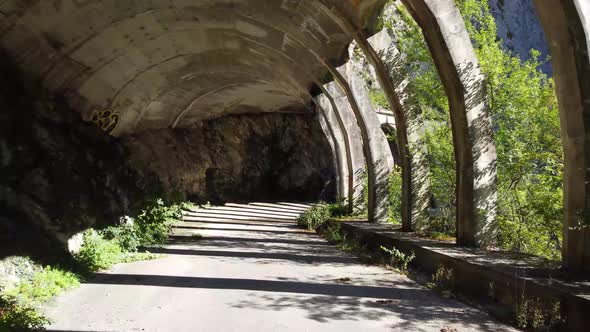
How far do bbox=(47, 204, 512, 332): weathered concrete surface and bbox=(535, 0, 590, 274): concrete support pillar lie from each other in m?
1.19

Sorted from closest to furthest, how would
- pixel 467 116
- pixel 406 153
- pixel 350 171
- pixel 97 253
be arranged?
Result: pixel 467 116 < pixel 97 253 < pixel 406 153 < pixel 350 171

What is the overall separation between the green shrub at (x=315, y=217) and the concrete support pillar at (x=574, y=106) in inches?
458

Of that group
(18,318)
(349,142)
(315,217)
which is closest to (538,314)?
(18,318)

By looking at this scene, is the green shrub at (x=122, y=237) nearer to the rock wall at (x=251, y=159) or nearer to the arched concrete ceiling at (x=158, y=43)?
the arched concrete ceiling at (x=158, y=43)

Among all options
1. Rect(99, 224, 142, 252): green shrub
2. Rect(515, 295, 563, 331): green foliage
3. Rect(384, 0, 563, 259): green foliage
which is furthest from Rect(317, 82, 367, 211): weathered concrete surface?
Rect(515, 295, 563, 331): green foliage

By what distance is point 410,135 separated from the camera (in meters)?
10.6

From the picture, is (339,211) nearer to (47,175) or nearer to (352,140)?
(352,140)

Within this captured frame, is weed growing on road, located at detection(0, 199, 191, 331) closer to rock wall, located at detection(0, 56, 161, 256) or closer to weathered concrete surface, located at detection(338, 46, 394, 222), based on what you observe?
rock wall, located at detection(0, 56, 161, 256)

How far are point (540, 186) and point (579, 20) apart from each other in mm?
4733

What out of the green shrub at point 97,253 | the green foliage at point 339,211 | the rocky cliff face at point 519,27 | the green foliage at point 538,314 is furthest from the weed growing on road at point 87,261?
the rocky cliff face at point 519,27

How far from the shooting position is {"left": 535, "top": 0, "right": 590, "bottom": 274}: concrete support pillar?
480 cm

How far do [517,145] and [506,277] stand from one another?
186 inches

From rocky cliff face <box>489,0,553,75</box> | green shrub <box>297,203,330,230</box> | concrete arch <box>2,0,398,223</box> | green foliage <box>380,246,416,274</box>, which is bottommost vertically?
green foliage <box>380,246,416,274</box>

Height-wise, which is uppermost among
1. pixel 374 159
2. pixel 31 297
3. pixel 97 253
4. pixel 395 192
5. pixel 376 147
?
pixel 376 147
